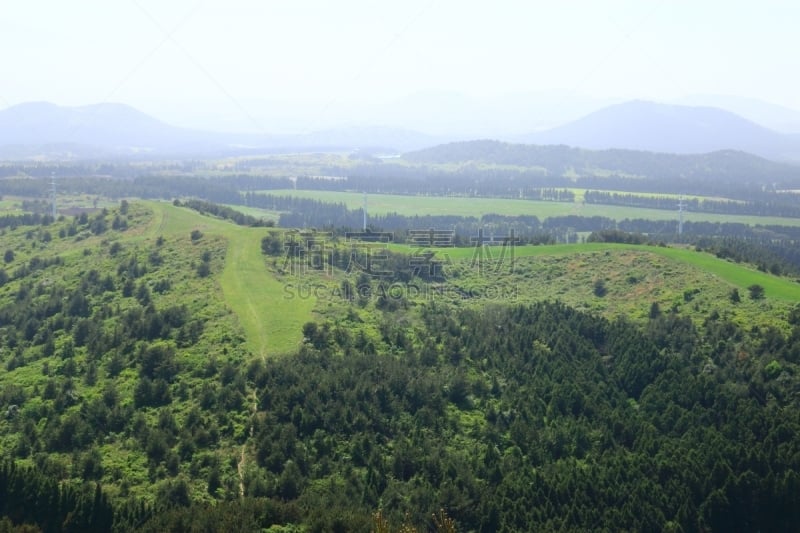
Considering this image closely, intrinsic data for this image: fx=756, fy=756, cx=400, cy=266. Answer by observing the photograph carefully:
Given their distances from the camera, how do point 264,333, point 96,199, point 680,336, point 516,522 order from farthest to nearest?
point 96,199
point 680,336
point 264,333
point 516,522

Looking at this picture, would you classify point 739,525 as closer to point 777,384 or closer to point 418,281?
point 777,384

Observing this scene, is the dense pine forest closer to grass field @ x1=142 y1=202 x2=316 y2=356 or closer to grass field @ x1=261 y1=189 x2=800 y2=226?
grass field @ x1=142 y1=202 x2=316 y2=356

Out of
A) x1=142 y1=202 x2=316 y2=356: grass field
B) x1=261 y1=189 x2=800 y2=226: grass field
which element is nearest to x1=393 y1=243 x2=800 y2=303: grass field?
x1=142 y1=202 x2=316 y2=356: grass field

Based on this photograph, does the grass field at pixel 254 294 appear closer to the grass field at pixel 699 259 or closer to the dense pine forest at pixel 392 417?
the dense pine forest at pixel 392 417

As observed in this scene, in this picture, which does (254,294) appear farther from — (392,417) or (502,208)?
(502,208)

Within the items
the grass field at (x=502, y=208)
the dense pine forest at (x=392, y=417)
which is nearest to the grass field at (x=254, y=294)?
the dense pine forest at (x=392, y=417)

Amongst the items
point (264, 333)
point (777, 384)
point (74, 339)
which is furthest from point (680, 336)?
point (74, 339)

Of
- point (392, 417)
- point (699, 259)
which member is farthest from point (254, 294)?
point (699, 259)

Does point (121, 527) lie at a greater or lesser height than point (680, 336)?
lesser
